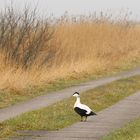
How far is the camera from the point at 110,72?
79.8ft

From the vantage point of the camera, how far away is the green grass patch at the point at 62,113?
11.3 metres

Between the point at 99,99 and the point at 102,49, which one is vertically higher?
the point at 102,49

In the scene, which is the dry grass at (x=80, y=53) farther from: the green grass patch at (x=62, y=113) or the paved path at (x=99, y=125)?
the paved path at (x=99, y=125)

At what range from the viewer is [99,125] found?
1170cm

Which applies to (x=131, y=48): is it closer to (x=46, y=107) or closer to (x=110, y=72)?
(x=110, y=72)

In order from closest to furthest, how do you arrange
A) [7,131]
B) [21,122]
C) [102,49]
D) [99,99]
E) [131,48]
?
[7,131]
[21,122]
[99,99]
[102,49]
[131,48]

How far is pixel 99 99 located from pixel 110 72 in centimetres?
858

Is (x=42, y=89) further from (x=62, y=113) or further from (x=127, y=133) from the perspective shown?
(x=127, y=133)

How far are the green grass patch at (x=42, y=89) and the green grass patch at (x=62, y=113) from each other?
1279mm

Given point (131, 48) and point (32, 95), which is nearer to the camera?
point (32, 95)

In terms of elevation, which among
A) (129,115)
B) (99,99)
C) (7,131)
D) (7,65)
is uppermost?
(7,65)

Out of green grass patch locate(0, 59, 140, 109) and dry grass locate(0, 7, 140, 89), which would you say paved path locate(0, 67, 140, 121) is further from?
dry grass locate(0, 7, 140, 89)

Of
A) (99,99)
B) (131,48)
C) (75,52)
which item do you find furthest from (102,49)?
(99,99)

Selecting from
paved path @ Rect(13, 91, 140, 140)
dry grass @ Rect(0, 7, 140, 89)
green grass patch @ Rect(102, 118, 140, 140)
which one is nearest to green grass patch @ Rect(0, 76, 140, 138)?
paved path @ Rect(13, 91, 140, 140)
